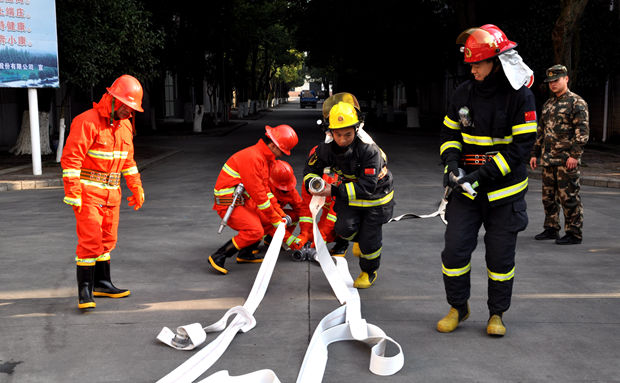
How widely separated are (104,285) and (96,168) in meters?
1.05

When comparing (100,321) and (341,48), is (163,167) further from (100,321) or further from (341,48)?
(341,48)

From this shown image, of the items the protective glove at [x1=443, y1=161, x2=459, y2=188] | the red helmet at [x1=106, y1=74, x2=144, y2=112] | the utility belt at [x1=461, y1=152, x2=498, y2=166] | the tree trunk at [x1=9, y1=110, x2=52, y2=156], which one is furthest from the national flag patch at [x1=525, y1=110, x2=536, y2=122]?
the tree trunk at [x1=9, y1=110, x2=52, y2=156]

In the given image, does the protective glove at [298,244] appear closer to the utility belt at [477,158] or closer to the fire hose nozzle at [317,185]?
the fire hose nozzle at [317,185]

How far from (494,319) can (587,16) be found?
19.1 meters

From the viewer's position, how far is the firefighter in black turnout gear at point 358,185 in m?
5.39

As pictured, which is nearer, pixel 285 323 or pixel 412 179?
pixel 285 323

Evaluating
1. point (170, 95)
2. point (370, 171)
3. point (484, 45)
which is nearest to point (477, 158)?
point (484, 45)

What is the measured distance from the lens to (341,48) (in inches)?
1243

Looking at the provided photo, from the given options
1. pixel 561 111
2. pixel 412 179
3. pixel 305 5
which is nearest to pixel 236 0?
pixel 305 5

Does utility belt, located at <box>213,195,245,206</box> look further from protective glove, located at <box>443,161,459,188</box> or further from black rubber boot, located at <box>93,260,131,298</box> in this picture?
protective glove, located at <box>443,161,459,188</box>

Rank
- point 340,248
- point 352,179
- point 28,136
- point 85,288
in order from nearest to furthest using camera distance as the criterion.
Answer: point 85,288 < point 352,179 < point 340,248 < point 28,136

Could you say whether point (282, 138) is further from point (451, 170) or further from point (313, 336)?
point (313, 336)

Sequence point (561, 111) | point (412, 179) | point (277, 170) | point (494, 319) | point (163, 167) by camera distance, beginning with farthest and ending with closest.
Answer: point (163, 167) < point (412, 179) < point (561, 111) < point (277, 170) < point (494, 319)

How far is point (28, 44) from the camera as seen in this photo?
14.2 metres
